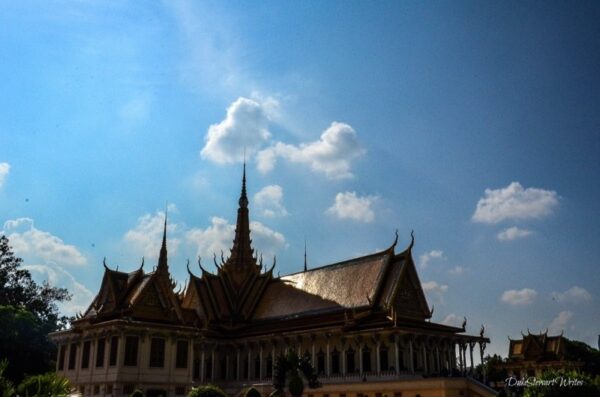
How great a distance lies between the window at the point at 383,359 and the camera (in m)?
37.9

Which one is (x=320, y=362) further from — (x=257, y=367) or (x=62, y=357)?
(x=62, y=357)

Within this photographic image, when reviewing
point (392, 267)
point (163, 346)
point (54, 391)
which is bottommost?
point (54, 391)

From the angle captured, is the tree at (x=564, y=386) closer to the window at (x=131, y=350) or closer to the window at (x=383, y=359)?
the window at (x=383, y=359)

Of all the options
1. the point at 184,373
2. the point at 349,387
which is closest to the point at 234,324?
the point at 184,373

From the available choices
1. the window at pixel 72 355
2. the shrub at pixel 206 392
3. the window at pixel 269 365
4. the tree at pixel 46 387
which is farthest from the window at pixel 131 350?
the tree at pixel 46 387

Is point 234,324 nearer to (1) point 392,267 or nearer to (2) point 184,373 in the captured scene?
(2) point 184,373

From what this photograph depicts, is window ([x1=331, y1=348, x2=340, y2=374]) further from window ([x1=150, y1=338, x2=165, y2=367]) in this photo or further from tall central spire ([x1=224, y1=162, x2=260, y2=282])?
tall central spire ([x1=224, y1=162, x2=260, y2=282])

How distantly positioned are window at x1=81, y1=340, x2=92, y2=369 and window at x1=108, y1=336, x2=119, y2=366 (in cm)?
255

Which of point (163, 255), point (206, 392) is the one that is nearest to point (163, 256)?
point (163, 255)

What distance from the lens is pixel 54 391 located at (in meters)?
14.8

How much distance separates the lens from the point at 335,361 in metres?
40.5

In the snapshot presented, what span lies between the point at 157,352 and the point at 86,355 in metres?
4.57

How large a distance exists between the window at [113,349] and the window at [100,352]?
761 mm

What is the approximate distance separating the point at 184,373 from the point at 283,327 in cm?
828
